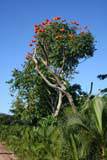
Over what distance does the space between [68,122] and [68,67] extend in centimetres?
1660

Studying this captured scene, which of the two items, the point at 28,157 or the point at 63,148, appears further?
the point at 28,157

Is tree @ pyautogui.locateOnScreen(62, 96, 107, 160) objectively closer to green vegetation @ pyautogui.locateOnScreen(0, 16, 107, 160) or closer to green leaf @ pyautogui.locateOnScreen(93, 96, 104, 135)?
green leaf @ pyautogui.locateOnScreen(93, 96, 104, 135)

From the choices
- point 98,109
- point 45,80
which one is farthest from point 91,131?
point 45,80

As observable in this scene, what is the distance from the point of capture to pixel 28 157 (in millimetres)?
10438

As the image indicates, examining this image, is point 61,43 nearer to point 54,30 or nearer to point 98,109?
point 54,30

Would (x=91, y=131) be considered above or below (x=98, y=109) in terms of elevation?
below

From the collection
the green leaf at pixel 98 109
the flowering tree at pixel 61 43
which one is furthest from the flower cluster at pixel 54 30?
the green leaf at pixel 98 109

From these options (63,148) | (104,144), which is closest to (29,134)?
(63,148)

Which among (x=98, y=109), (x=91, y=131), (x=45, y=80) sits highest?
(x=45, y=80)

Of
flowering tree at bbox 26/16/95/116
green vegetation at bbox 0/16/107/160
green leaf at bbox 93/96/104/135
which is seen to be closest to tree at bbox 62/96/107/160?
green leaf at bbox 93/96/104/135

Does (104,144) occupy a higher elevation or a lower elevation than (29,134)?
lower

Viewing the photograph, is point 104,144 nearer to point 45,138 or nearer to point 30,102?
point 45,138

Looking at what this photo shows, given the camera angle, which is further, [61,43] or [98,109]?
[61,43]

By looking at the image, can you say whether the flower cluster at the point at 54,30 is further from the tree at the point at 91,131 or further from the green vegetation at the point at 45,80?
the tree at the point at 91,131
